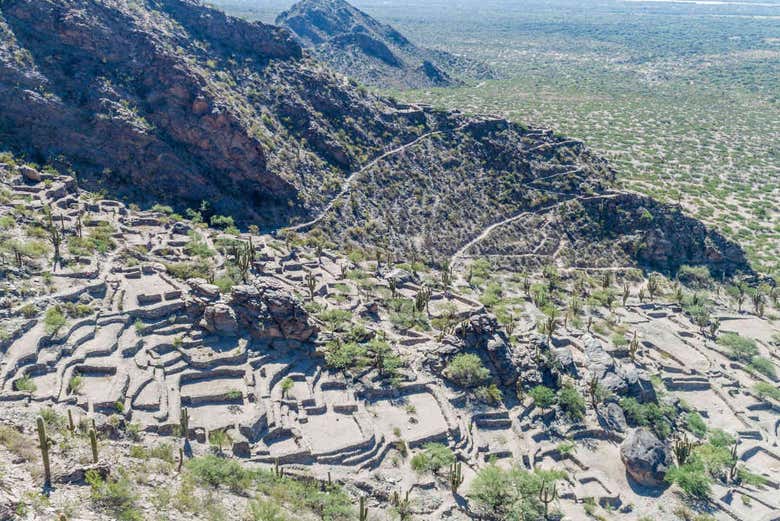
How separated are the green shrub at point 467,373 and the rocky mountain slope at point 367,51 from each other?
88.9 metres

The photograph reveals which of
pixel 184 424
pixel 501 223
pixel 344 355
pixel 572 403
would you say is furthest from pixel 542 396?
pixel 501 223

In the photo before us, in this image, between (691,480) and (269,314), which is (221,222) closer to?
(269,314)

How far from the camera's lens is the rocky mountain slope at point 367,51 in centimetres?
11756

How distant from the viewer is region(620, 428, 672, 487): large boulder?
27.7 meters

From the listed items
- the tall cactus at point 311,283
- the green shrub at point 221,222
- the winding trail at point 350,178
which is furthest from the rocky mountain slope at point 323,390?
the winding trail at point 350,178

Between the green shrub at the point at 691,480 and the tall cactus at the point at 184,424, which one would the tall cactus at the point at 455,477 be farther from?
the tall cactus at the point at 184,424

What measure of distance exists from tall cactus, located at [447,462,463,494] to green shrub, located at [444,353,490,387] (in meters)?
6.19

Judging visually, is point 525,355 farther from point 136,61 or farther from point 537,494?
point 136,61

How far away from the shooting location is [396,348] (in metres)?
33.7

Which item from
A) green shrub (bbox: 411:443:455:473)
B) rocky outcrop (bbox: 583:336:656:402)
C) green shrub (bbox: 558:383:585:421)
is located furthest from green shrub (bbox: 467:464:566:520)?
rocky outcrop (bbox: 583:336:656:402)

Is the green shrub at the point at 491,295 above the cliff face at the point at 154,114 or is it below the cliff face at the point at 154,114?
below

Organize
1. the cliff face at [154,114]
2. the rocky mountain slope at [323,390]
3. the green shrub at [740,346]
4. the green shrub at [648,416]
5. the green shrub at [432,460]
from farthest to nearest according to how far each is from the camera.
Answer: the cliff face at [154,114] → the green shrub at [740,346] → the green shrub at [648,416] → the green shrub at [432,460] → the rocky mountain slope at [323,390]

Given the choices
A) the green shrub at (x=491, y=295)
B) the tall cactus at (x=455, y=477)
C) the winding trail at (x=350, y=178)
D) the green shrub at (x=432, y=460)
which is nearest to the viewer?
the tall cactus at (x=455, y=477)

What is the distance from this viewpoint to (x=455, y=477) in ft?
80.8
